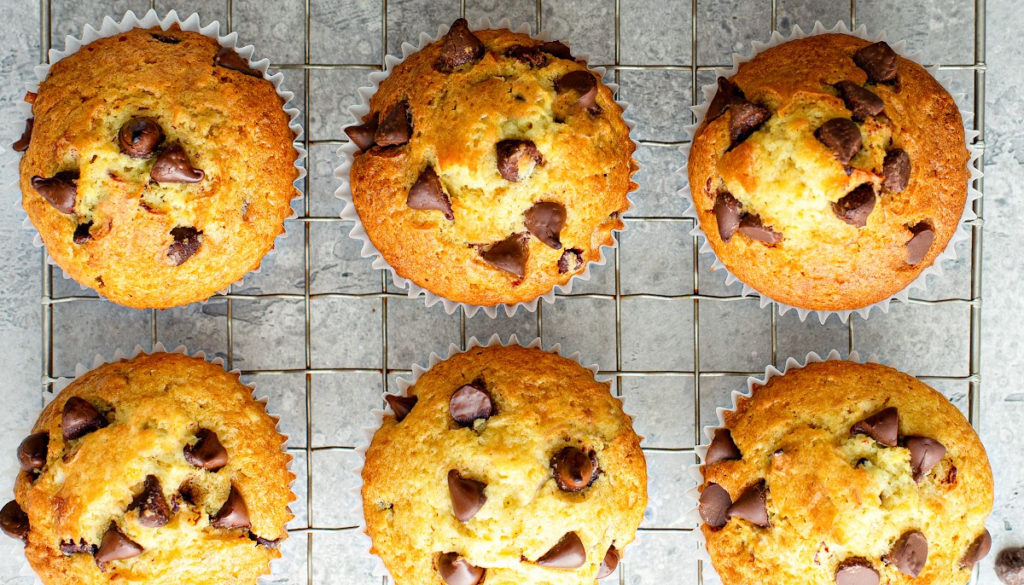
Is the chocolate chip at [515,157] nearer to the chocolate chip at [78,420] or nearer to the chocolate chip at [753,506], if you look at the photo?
the chocolate chip at [753,506]

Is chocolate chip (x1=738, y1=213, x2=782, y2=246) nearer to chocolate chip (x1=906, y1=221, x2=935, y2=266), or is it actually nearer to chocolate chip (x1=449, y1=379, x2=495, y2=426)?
chocolate chip (x1=906, y1=221, x2=935, y2=266)

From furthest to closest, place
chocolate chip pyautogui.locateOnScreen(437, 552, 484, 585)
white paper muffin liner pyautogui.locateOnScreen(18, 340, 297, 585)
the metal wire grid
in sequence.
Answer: the metal wire grid → white paper muffin liner pyautogui.locateOnScreen(18, 340, 297, 585) → chocolate chip pyautogui.locateOnScreen(437, 552, 484, 585)

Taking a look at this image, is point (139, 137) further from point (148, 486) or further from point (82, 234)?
point (148, 486)

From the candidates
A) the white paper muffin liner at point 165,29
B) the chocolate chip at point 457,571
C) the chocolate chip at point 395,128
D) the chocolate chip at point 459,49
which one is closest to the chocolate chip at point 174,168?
the white paper muffin liner at point 165,29

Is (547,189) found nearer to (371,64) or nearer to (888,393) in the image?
(371,64)

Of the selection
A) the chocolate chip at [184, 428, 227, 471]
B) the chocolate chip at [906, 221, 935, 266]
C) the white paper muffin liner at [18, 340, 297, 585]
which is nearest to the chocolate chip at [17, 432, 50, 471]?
the white paper muffin liner at [18, 340, 297, 585]
